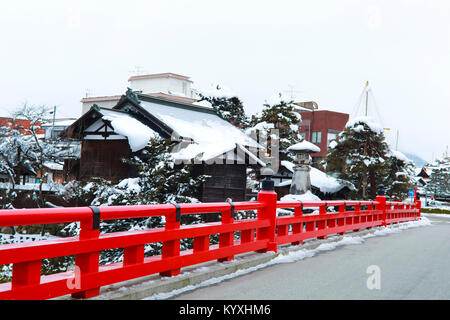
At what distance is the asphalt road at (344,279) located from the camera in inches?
216

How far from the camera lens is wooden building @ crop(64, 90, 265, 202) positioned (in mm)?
21250

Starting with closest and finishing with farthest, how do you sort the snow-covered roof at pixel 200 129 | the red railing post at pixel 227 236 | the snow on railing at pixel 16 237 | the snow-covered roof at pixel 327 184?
the red railing post at pixel 227 236
the snow on railing at pixel 16 237
the snow-covered roof at pixel 200 129
the snow-covered roof at pixel 327 184

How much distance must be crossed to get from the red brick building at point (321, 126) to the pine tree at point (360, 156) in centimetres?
3307

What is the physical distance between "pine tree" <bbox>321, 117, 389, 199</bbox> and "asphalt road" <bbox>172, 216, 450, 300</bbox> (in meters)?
19.5

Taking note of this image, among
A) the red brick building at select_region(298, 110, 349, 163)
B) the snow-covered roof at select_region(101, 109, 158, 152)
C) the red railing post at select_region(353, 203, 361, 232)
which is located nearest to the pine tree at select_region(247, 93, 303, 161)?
the snow-covered roof at select_region(101, 109, 158, 152)

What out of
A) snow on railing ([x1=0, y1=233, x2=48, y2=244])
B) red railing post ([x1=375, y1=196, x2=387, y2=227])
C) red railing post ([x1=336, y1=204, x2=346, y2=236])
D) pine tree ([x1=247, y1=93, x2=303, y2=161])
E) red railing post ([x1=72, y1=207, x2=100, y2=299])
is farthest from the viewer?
pine tree ([x1=247, y1=93, x2=303, y2=161])

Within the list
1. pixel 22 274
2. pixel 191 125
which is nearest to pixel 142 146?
pixel 191 125

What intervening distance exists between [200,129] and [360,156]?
9997 mm

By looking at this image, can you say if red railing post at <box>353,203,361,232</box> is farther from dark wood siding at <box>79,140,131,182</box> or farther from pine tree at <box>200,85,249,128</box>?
pine tree at <box>200,85,249,128</box>

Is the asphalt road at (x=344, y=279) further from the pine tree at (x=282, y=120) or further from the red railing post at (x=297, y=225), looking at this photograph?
the pine tree at (x=282, y=120)

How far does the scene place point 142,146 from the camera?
20.4m

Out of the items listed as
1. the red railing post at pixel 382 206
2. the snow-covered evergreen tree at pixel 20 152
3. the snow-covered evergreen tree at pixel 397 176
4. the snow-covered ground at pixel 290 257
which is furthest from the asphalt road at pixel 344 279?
the snow-covered evergreen tree at pixel 397 176

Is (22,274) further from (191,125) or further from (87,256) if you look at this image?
(191,125)

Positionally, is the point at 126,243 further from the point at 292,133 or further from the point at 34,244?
the point at 292,133
